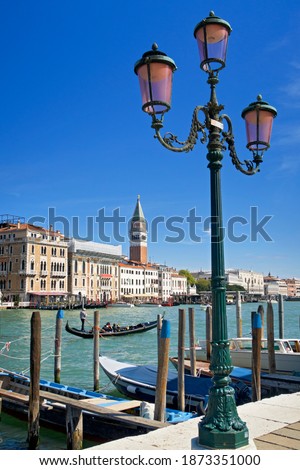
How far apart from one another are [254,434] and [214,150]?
6.13 feet

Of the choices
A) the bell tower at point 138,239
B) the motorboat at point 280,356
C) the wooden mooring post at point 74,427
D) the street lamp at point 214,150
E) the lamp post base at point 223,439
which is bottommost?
the wooden mooring post at point 74,427

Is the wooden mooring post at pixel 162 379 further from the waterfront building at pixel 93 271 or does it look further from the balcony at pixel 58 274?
the waterfront building at pixel 93 271

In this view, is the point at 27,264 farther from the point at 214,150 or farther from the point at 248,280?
A: the point at 248,280

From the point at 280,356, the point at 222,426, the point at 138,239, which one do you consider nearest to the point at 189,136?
the point at 222,426

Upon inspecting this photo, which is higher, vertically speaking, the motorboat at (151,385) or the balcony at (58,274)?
the balcony at (58,274)

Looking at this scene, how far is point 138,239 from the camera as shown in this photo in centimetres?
7606

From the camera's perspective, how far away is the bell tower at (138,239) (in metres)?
75.8

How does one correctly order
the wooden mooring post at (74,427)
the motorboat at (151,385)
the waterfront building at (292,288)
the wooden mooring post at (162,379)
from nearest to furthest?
1. the wooden mooring post at (162,379)
2. the wooden mooring post at (74,427)
3. the motorboat at (151,385)
4. the waterfront building at (292,288)

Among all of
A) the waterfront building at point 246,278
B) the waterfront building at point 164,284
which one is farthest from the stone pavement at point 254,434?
the waterfront building at point 246,278

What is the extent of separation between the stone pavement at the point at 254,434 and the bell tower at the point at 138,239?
71.4 metres

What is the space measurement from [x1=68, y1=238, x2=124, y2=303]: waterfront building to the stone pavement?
43112 millimetres
